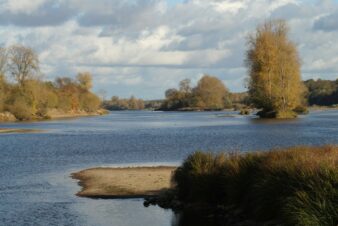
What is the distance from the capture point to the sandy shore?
86.2 ft

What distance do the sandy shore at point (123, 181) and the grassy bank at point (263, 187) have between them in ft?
9.33

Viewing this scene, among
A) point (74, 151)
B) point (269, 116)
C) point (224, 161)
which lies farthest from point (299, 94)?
point (224, 161)

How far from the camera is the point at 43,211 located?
2280 cm

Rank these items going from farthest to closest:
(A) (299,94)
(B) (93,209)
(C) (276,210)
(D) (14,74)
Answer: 1. (D) (14,74)
2. (A) (299,94)
3. (B) (93,209)
4. (C) (276,210)

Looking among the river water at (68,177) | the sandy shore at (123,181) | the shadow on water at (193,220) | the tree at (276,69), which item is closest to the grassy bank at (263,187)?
the shadow on water at (193,220)

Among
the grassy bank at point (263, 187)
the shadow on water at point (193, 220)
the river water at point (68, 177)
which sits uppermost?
the grassy bank at point (263, 187)

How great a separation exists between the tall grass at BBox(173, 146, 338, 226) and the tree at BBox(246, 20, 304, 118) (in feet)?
254

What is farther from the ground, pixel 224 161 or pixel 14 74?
pixel 14 74

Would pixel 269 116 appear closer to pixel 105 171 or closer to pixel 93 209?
pixel 105 171

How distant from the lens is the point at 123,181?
2898cm

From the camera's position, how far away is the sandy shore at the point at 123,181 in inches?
1034

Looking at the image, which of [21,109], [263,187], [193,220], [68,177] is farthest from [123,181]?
[21,109]

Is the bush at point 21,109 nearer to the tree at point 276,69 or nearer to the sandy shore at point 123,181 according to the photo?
the tree at point 276,69

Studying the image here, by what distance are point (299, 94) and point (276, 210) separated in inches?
3443
